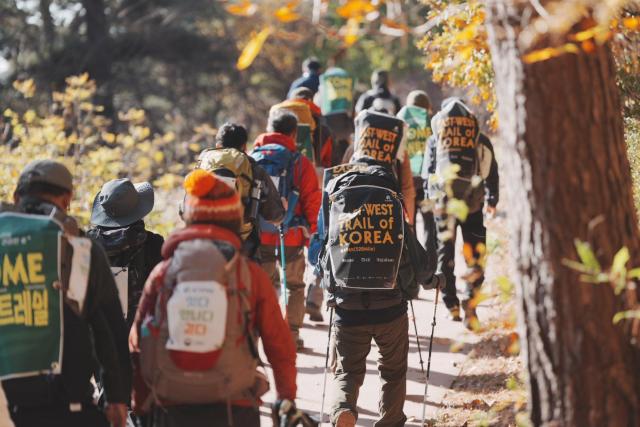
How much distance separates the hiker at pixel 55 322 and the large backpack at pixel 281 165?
12.7 ft

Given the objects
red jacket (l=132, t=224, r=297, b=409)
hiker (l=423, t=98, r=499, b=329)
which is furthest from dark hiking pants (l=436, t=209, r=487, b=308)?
red jacket (l=132, t=224, r=297, b=409)

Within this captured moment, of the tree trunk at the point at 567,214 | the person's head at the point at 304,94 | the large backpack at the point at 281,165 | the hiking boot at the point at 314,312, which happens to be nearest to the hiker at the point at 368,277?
the large backpack at the point at 281,165

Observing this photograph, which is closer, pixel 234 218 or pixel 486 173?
pixel 234 218

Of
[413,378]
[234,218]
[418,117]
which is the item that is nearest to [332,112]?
[418,117]

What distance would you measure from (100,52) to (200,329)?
85.0 ft

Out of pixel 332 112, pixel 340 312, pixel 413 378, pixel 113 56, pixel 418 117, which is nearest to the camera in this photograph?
pixel 340 312

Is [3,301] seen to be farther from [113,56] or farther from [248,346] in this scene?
[113,56]

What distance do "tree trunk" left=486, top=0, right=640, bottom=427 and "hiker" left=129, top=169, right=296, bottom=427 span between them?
3.77ft

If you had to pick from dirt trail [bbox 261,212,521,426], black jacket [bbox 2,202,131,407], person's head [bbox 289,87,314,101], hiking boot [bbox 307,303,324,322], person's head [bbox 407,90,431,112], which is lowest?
dirt trail [bbox 261,212,521,426]

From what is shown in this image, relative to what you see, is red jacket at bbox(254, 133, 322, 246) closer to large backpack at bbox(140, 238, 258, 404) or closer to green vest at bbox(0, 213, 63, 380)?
large backpack at bbox(140, 238, 258, 404)

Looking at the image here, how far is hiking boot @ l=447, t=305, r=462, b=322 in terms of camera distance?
10180 millimetres

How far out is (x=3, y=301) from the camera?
168 inches

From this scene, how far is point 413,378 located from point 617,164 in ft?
16.1

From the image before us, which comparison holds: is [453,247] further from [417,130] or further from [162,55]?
[162,55]
